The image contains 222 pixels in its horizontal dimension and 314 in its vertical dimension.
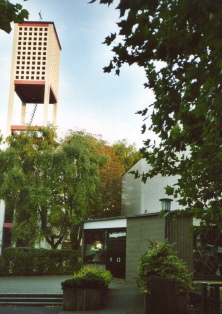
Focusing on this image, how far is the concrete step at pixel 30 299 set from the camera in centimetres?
1639

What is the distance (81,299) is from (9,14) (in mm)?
10203

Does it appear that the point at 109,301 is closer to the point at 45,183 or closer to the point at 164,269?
the point at 164,269

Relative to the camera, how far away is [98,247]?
26.5 metres

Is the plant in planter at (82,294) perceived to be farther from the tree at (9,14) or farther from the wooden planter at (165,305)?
the tree at (9,14)

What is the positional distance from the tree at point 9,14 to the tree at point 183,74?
4.97ft

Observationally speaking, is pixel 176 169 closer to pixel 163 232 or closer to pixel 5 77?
pixel 163 232

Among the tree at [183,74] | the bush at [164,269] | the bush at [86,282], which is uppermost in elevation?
the tree at [183,74]

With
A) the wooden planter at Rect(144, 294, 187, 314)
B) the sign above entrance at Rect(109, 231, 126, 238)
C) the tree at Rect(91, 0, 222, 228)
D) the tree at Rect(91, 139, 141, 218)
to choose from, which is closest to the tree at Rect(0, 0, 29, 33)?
the tree at Rect(91, 0, 222, 228)

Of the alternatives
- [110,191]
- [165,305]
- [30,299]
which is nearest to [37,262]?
[30,299]

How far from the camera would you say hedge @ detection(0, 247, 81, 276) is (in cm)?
2673

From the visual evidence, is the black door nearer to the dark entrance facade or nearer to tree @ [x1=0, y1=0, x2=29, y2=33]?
the dark entrance facade

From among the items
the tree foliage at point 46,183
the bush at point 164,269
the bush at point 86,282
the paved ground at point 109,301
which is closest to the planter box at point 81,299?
the bush at point 86,282

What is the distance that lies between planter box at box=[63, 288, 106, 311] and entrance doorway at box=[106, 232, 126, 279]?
9.57m

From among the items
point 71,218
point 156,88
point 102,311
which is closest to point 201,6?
point 156,88
